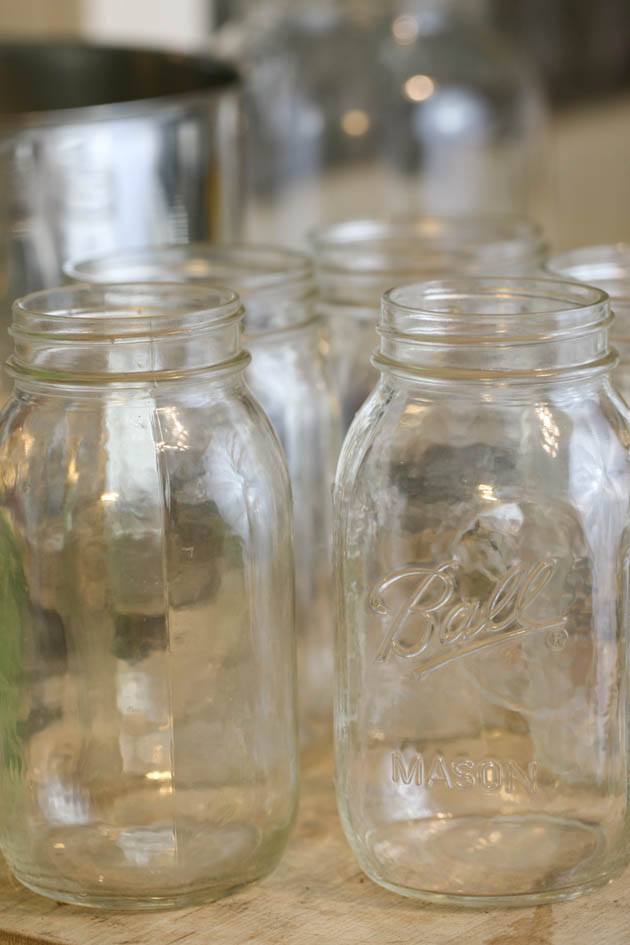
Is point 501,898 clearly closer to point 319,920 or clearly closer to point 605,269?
point 319,920

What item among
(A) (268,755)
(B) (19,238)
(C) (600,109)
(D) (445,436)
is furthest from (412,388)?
(C) (600,109)

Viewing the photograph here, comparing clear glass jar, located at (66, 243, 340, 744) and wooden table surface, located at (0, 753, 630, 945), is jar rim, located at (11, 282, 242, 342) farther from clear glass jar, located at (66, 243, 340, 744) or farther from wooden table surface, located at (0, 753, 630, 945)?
wooden table surface, located at (0, 753, 630, 945)

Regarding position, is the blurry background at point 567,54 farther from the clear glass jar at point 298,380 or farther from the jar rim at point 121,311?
the jar rim at point 121,311

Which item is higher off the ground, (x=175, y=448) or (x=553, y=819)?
(x=175, y=448)

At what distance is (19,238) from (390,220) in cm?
22

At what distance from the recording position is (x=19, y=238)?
2.32ft

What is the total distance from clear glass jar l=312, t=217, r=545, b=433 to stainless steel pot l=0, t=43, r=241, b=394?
Result: 0.22ft

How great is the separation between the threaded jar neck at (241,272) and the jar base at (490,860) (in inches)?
8.6

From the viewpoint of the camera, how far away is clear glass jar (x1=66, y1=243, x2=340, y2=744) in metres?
0.66

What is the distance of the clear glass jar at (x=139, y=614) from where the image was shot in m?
0.53

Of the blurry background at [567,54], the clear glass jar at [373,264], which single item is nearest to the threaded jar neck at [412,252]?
the clear glass jar at [373,264]

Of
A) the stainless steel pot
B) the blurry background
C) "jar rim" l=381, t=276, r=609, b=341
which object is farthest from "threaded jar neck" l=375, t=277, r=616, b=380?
the blurry background

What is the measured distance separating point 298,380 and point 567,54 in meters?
1.55

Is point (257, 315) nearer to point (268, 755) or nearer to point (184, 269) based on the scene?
point (184, 269)
